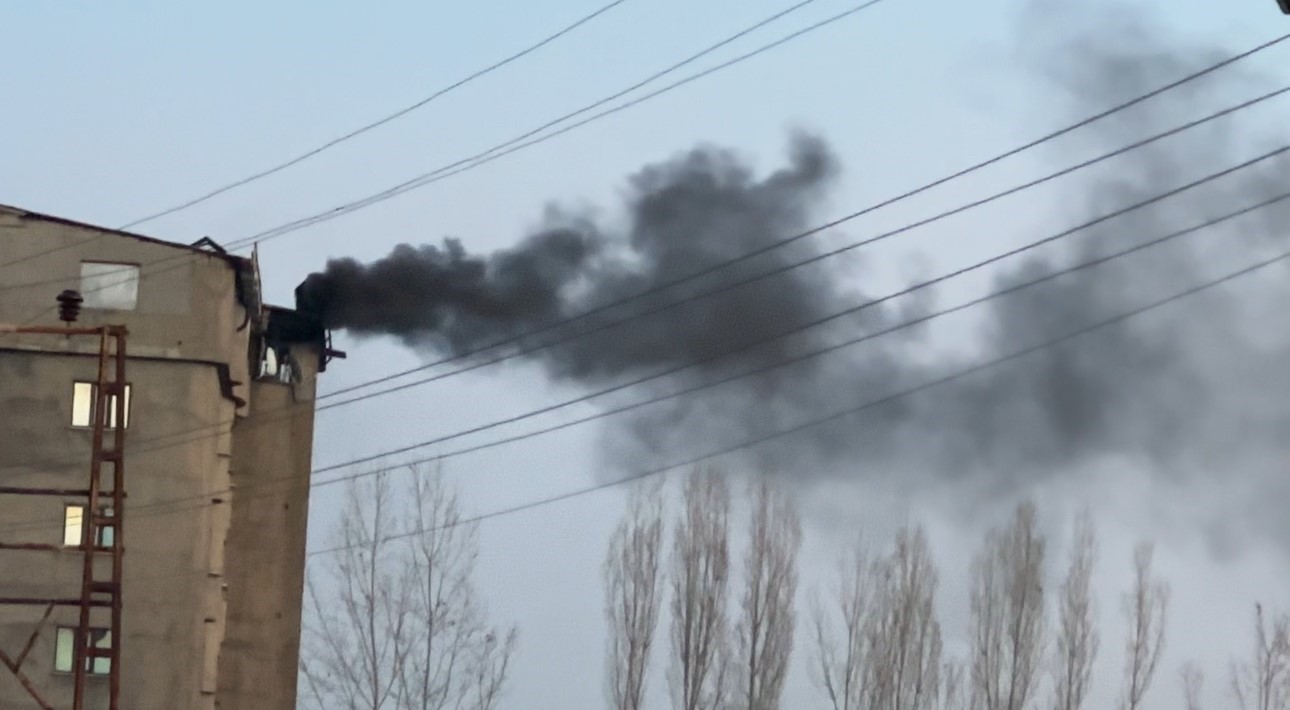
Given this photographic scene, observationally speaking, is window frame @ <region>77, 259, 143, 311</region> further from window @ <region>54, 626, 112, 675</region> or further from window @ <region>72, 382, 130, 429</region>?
window @ <region>54, 626, 112, 675</region>

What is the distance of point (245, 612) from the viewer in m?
42.4

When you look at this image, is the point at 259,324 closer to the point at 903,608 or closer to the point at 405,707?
the point at 405,707

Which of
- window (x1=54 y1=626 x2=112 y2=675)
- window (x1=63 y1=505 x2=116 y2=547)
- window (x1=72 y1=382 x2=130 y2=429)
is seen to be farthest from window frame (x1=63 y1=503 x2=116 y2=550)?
window (x1=54 y1=626 x2=112 y2=675)

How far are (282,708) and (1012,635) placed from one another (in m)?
17.9

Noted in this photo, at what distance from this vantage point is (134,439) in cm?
3819

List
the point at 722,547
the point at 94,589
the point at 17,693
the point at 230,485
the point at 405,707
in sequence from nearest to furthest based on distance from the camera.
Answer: the point at 94,589 < the point at 17,693 < the point at 230,485 < the point at 405,707 < the point at 722,547

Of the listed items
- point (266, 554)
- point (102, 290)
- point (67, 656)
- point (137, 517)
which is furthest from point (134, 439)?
point (266, 554)

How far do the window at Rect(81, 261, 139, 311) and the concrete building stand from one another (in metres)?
0.03

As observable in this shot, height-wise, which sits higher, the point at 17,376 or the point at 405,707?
the point at 17,376

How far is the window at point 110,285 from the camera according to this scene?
37906mm

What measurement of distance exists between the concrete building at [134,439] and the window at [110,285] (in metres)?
0.03

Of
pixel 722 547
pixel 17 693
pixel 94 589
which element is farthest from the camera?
pixel 722 547

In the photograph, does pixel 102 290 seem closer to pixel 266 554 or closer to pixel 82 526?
pixel 82 526

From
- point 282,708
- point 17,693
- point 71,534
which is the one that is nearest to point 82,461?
point 71,534
